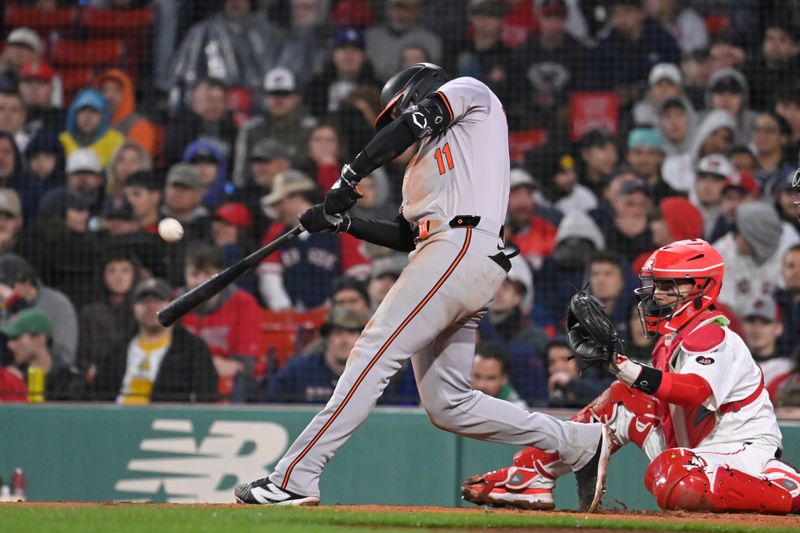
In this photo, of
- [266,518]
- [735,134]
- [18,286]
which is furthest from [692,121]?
[266,518]

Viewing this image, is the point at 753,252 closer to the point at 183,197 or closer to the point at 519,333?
the point at 519,333

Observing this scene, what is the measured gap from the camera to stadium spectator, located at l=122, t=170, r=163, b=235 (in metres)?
A: 9.00

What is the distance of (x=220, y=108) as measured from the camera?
32.8 feet

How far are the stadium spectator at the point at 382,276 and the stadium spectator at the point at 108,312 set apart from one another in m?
1.52

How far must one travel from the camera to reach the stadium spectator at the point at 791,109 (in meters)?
9.29

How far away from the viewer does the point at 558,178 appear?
30.7 feet

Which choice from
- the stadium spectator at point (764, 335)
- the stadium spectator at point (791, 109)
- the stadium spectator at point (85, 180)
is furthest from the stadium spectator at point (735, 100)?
the stadium spectator at point (85, 180)

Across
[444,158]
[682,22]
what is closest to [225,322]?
[444,158]

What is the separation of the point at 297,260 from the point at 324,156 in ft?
3.46

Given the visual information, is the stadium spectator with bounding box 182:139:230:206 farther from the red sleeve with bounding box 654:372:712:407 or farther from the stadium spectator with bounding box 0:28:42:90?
the red sleeve with bounding box 654:372:712:407

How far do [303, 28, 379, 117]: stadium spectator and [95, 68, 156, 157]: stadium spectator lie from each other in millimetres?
1269

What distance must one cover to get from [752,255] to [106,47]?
571 cm

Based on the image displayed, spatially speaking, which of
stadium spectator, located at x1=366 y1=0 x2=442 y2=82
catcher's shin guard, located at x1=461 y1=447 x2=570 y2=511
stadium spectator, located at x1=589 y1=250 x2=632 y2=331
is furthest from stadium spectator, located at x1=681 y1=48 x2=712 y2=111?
catcher's shin guard, located at x1=461 y1=447 x2=570 y2=511

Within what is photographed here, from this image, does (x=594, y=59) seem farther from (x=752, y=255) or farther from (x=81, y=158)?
(x=81, y=158)
